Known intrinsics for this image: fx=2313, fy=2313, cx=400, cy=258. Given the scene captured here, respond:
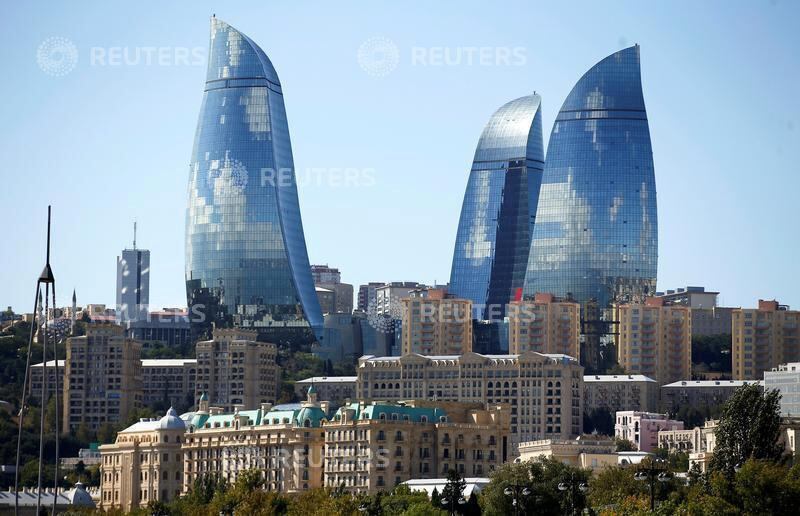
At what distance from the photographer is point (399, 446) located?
7515 inches

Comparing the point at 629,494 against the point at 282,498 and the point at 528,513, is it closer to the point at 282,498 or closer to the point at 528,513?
the point at 528,513

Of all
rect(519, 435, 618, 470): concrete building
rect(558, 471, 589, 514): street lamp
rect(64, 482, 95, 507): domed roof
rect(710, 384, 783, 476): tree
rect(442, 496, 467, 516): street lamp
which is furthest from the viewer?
rect(64, 482, 95, 507): domed roof

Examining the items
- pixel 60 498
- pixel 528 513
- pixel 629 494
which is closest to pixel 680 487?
pixel 629 494

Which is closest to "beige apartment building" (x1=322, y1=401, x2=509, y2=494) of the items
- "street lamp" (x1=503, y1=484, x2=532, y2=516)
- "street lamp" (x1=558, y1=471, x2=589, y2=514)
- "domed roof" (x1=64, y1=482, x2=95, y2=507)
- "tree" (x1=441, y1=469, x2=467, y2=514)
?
"domed roof" (x1=64, y1=482, x2=95, y2=507)

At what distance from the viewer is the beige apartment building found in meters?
190

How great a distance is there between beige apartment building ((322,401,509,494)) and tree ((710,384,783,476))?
43201 millimetres

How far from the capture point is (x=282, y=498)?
545 ft

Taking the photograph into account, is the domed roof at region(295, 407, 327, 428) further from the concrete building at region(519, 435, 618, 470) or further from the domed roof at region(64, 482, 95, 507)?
the domed roof at region(64, 482, 95, 507)

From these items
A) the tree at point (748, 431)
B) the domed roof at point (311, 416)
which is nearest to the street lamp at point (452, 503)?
the tree at point (748, 431)

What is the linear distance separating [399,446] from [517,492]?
6612 cm

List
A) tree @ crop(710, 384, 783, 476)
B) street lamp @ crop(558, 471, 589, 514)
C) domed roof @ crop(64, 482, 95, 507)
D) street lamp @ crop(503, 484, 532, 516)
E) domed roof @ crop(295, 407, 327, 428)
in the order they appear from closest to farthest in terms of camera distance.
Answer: street lamp @ crop(503, 484, 532, 516) → street lamp @ crop(558, 471, 589, 514) → tree @ crop(710, 384, 783, 476) → domed roof @ crop(64, 482, 95, 507) → domed roof @ crop(295, 407, 327, 428)

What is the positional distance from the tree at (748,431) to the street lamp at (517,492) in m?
13.5

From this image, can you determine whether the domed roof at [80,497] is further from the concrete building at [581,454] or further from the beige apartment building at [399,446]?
the concrete building at [581,454]

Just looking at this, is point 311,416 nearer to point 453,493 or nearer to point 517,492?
point 453,493
